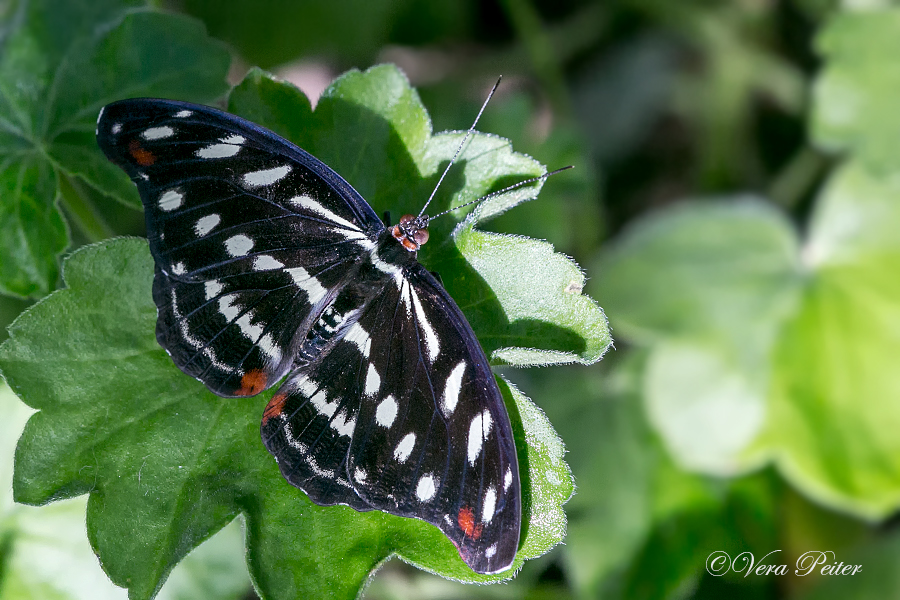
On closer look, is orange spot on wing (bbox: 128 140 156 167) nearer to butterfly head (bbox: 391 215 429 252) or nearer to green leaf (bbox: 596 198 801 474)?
butterfly head (bbox: 391 215 429 252)

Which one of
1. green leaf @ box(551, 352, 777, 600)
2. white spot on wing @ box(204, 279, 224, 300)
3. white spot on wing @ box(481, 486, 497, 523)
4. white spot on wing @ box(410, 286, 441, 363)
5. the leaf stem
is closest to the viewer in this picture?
white spot on wing @ box(481, 486, 497, 523)

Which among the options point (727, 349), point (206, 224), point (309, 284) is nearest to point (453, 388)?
point (309, 284)

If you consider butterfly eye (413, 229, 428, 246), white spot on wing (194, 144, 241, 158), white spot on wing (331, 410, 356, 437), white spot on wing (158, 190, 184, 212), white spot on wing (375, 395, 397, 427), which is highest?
white spot on wing (194, 144, 241, 158)

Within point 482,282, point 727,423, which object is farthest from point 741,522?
point 482,282

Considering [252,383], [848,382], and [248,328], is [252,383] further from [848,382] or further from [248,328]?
[848,382]

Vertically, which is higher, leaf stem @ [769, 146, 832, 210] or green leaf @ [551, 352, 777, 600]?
leaf stem @ [769, 146, 832, 210]

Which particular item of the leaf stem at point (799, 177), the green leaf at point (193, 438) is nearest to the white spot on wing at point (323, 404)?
the green leaf at point (193, 438)

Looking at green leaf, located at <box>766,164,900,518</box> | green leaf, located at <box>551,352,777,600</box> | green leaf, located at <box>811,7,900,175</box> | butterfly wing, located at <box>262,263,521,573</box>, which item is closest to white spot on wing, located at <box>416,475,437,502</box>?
butterfly wing, located at <box>262,263,521,573</box>

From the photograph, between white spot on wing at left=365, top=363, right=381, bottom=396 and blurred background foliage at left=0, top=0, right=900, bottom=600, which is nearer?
white spot on wing at left=365, top=363, right=381, bottom=396

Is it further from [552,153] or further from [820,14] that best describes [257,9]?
[820,14]

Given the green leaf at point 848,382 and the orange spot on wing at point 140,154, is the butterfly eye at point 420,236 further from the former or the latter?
the green leaf at point 848,382
